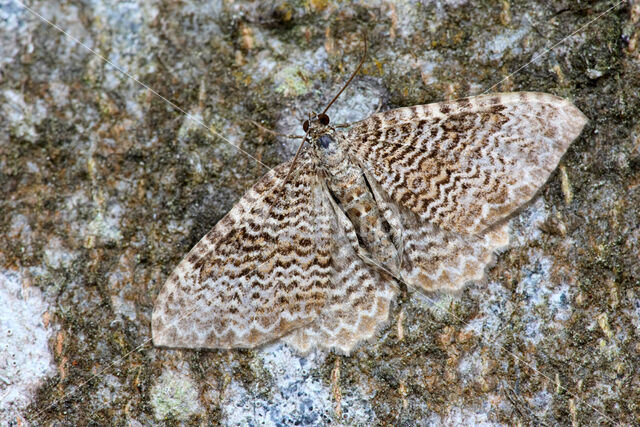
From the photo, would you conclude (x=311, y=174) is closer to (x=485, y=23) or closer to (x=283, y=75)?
(x=283, y=75)

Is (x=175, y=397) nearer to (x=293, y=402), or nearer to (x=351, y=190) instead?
(x=293, y=402)

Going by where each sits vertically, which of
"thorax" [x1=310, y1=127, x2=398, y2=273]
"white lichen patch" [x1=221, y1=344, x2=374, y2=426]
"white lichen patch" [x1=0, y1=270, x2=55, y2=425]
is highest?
"thorax" [x1=310, y1=127, x2=398, y2=273]

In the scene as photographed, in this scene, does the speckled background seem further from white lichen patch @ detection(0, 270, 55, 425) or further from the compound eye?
the compound eye

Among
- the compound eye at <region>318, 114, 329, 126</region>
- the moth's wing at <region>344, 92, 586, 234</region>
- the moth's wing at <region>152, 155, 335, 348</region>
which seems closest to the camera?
the moth's wing at <region>344, 92, 586, 234</region>

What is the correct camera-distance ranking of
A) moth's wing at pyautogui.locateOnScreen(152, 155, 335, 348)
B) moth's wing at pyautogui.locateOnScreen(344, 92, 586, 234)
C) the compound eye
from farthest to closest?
the compound eye
moth's wing at pyautogui.locateOnScreen(152, 155, 335, 348)
moth's wing at pyautogui.locateOnScreen(344, 92, 586, 234)

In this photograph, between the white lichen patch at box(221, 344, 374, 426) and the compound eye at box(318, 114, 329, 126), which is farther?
the compound eye at box(318, 114, 329, 126)

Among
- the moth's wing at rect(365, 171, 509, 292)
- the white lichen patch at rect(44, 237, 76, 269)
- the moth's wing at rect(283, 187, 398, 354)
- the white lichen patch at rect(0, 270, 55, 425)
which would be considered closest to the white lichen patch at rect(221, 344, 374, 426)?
the moth's wing at rect(283, 187, 398, 354)

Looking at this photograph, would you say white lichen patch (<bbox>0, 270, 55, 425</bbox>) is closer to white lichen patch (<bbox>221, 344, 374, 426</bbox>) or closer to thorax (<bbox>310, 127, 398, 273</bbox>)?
white lichen patch (<bbox>221, 344, 374, 426</bbox>)

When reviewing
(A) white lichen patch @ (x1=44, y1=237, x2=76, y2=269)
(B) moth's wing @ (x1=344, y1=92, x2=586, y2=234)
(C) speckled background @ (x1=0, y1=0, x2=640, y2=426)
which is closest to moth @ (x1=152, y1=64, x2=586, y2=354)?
(B) moth's wing @ (x1=344, y1=92, x2=586, y2=234)

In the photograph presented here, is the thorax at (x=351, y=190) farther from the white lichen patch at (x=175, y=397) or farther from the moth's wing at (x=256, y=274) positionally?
the white lichen patch at (x=175, y=397)

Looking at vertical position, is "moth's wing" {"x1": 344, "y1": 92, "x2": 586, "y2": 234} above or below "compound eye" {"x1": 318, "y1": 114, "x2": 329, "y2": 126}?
below
